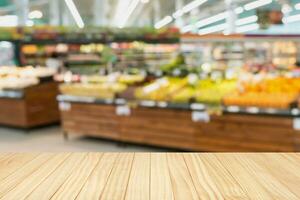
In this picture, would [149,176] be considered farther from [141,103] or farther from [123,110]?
[123,110]

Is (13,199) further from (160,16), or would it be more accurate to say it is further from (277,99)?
(160,16)

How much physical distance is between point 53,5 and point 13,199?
58.7ft

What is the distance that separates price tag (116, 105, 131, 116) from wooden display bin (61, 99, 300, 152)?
0.19ft

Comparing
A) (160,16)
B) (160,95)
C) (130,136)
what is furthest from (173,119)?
(160,16)

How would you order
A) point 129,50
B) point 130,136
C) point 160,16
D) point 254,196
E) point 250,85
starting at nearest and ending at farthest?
point 254,196 → point 250,85 → point 130,136 → point 129,50 → point 160,16

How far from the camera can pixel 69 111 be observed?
6734mm

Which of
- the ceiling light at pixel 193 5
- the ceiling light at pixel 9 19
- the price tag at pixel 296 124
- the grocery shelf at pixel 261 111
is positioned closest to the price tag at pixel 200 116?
the grocery shelf at pixel 261 111

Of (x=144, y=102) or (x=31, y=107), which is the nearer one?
(x=144, y=102)

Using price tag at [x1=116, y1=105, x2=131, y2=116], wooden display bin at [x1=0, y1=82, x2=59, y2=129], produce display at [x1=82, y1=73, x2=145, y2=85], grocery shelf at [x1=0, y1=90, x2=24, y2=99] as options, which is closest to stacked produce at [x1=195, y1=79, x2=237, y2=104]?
price tag at [x1=116, y1=105, x2=131, y2=116]

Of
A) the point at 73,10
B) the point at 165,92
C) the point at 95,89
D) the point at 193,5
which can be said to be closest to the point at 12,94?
the point at 95,89

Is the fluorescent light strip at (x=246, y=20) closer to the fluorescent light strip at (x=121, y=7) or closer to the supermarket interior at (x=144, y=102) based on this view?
the fluorescent light strip at (x=121, y=7)

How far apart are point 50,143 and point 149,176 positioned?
5.48 metres

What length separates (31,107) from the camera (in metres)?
7.64

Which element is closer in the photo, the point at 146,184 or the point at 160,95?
the point at 146,184
